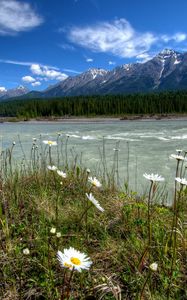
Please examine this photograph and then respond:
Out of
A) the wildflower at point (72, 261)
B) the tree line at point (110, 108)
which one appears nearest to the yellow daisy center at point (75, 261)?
the wildflower at point (72, 261)

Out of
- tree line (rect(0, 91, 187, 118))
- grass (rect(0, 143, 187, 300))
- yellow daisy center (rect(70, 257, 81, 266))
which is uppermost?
yellow daisy center (rect(70, 257, 81, 266))

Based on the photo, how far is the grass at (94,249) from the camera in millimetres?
2381

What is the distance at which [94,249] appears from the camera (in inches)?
121

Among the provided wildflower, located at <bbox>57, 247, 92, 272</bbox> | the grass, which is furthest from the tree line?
wildflower, located at <bbox>57, 247, 92, 272</bbox>

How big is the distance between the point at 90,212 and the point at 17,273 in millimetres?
1489

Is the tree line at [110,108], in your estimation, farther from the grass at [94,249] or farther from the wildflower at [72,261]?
the wildflower at [72,261]

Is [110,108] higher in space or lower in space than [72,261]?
lower

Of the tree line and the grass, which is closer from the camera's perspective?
the grass

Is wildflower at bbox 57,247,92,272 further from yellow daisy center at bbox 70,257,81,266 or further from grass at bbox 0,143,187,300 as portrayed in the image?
grass at bbox 0,143,187,300

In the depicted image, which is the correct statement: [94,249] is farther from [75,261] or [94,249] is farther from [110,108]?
[110,108]

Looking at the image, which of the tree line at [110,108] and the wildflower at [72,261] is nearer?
the wildflower at [72,261]

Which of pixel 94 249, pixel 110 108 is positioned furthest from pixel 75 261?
pixel 110 108

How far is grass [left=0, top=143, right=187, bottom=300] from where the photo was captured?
238 cm

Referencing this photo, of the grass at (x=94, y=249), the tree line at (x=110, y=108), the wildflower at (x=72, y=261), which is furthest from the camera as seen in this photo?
the tree line at (x=110, y=108)
